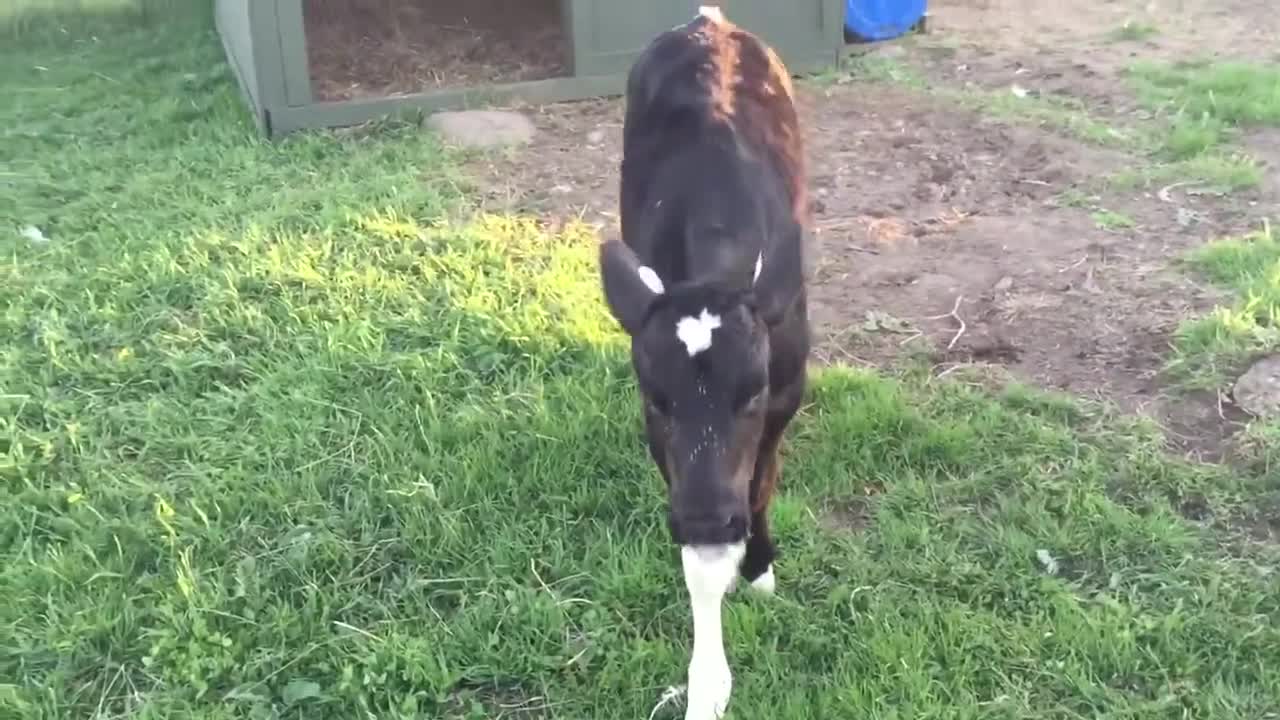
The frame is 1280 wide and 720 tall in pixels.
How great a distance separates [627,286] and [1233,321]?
266cm

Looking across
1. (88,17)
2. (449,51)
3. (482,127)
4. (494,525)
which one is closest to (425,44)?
(449,51)

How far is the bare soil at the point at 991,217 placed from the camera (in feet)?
14.9

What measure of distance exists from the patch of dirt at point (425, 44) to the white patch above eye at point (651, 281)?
501cm

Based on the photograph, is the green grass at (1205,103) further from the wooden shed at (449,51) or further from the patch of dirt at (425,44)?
the patch of dirt at (425,44)

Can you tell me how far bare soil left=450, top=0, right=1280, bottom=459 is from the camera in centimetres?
453

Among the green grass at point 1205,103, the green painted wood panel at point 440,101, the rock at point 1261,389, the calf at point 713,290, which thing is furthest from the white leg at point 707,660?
the green painted wood panel at point 440,101

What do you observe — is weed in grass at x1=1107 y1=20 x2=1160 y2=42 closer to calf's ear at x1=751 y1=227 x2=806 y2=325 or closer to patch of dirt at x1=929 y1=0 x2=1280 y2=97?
patch of dirt at x1=929 y1=0 x2=1280 y2=97

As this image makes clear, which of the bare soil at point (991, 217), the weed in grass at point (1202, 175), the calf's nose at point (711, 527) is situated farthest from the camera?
the weed in grass at point (1202, 175)

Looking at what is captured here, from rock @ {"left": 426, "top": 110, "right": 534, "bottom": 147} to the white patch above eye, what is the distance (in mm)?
4090

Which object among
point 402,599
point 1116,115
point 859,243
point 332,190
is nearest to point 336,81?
point 332,190

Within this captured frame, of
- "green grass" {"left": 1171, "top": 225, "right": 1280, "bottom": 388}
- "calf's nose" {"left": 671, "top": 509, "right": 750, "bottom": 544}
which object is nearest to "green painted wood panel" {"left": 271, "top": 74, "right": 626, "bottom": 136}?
"green grass" {"left": 1171, "top": 225, "right": 1280, "bottom": 388}

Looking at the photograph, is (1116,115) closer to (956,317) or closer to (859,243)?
(859,243)

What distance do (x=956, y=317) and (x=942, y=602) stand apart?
1725mm

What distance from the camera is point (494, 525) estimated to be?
3674 millimetres
